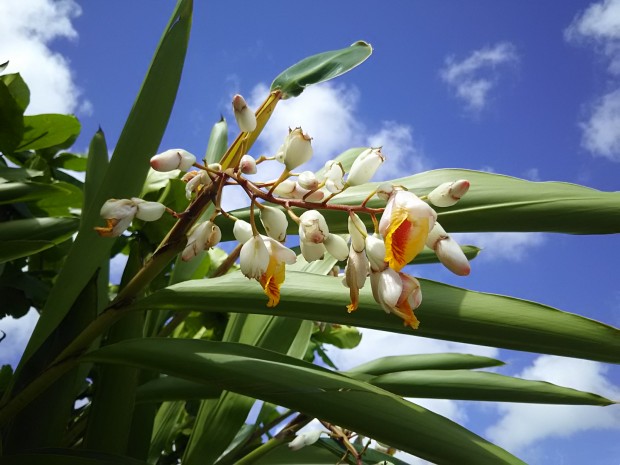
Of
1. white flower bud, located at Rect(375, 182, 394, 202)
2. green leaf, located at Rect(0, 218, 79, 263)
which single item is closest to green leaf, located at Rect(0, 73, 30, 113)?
green leaf, located at Rect(0, 218, 79, 263)

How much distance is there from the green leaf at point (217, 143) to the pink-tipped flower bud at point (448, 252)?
61 centimetres

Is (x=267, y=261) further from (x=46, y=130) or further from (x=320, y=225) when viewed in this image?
(x=46, y=130)

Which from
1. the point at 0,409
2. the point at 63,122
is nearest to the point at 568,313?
the point at 0,409

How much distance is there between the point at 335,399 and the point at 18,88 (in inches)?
37.9

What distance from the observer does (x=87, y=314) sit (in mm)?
983

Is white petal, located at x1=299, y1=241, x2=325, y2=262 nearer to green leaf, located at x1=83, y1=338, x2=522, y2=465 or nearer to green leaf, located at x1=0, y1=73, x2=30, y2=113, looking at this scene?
green leaf, located at x1=83, y1=338, x2=522, y2=465

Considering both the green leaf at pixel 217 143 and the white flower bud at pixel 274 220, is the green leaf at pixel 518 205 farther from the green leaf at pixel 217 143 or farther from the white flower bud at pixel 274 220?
the green leaf at pixel 217 143

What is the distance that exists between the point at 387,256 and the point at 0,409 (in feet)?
1.97

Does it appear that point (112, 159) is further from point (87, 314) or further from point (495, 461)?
point (495, 461)

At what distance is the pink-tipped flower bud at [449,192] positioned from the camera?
60 centimetres

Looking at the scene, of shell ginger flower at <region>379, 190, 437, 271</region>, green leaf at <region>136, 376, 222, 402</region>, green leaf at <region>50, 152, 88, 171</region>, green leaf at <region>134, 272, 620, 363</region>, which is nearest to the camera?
shell ginger flower at <region>379, 190, 437, 271</region>

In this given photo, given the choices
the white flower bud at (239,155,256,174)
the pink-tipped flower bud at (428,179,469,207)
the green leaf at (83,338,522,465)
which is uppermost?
the white flower bud at (239,155,256,174)

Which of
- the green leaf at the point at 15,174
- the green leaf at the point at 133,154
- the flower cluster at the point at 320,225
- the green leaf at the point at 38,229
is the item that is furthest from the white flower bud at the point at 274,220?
the green leaf at the point at 15,174

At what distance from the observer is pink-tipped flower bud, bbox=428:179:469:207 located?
596mm
